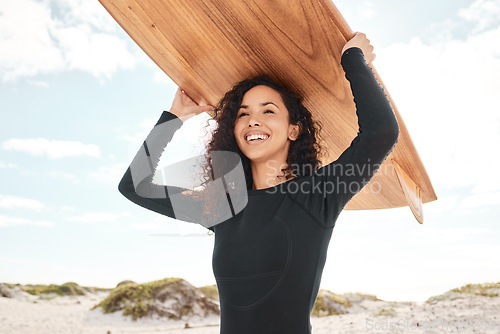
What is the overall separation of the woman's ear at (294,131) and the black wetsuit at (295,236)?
0.31m

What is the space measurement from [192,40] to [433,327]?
5.61 m

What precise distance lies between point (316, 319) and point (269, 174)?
21.1ft

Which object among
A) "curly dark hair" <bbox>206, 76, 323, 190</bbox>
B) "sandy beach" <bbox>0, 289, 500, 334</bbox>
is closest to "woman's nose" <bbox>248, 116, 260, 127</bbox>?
"curly dark hair" <bbox>206, 76, 323, 190</bbox>

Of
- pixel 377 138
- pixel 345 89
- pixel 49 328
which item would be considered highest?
pixel 345 89

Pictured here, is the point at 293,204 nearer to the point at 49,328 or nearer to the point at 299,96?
the point at 299,96

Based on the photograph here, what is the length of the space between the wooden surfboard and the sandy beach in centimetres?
474

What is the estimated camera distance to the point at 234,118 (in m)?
1.80

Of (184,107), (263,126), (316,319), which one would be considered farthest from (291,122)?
(316,319)

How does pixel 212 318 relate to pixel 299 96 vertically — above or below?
below

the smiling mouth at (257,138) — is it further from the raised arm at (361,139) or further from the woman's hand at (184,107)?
the woman's hand at (184,107)

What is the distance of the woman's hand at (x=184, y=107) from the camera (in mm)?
1896

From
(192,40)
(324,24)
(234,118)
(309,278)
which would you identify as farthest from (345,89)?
(309,278)

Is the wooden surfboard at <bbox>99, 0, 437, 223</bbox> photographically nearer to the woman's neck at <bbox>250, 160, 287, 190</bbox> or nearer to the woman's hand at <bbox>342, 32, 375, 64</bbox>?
the woman's hand at <bbox>342, 32, 375, 64</bbox>

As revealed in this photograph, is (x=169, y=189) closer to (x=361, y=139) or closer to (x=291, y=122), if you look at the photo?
(x=291, y=122)
